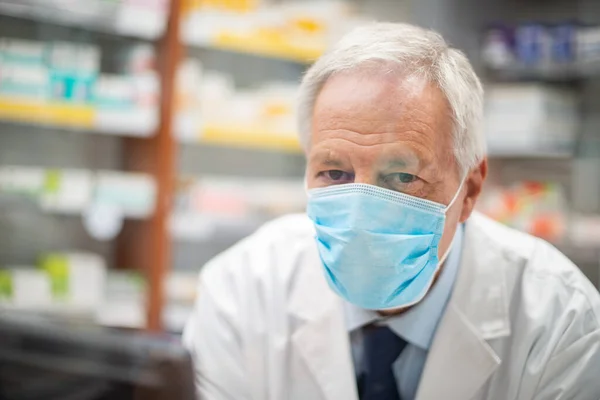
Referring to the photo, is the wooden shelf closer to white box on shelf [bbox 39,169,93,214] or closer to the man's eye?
white box on shelf [bbox 39,169,93,214]

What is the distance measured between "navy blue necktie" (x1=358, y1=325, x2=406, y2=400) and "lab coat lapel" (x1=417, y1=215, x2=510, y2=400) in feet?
0.18

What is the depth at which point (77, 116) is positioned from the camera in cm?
280

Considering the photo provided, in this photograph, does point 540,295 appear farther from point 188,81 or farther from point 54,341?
point 188,81

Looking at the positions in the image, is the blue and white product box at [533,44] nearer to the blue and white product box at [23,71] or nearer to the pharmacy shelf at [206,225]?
the pharmacy shelf at [206,225]

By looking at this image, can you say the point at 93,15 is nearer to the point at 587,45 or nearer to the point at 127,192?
the point at 127,192

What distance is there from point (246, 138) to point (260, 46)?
1.44ft

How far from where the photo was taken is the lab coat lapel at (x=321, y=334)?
47.7 inches

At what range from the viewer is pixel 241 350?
4.33 feet

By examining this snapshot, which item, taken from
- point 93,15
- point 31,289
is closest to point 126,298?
point 31,289

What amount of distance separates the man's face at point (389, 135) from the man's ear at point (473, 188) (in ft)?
0.20

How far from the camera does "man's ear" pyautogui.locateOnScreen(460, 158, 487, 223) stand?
1178 mm

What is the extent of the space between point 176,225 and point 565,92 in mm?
1824

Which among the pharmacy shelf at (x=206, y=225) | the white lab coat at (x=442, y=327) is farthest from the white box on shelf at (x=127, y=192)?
the white lab coat at (x=442, y=327)

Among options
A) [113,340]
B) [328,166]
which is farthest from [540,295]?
[113,340]
